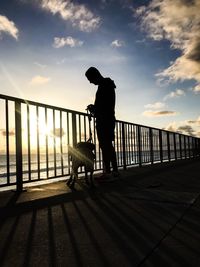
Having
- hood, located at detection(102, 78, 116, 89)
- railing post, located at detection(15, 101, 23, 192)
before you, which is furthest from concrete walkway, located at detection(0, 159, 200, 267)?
hood, located at detection(102, 78, 116, 89)

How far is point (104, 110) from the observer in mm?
5539

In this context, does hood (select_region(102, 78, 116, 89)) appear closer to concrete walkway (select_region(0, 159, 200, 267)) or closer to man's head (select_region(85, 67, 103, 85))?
man's head (select_region(85, 67, 103, 85))

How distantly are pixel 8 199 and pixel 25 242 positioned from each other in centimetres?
189

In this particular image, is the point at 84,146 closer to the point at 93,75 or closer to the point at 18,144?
the point at 18,144

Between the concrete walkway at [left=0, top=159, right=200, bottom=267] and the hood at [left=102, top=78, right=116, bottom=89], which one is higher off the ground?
the hood at [left=102, top=78, right=116, bottom=89]

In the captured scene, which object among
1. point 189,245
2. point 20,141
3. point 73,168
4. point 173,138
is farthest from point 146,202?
point 173,138

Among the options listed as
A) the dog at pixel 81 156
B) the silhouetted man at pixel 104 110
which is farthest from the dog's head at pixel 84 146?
the silhouetted man at pixel 104 110

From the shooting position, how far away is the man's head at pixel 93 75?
17.5 feet

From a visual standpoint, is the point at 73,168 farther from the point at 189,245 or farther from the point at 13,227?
the point at 189,245

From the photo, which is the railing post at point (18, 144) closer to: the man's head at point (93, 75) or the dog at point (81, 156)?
the dog at point (81, 156)

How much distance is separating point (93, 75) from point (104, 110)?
0.64 metres

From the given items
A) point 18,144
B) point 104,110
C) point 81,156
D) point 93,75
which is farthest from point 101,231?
point 93,75

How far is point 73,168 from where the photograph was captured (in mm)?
4773

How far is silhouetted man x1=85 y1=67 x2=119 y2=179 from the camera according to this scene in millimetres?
5445
